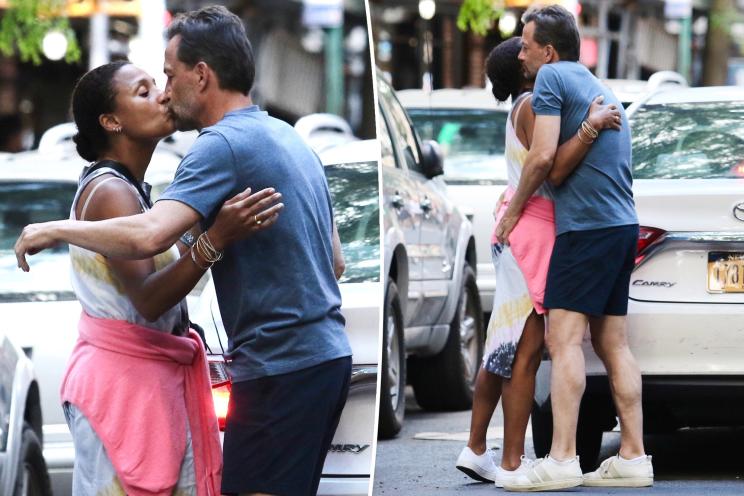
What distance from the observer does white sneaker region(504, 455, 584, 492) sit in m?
5.53

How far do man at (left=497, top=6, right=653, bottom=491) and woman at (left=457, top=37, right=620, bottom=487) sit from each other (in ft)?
0.21

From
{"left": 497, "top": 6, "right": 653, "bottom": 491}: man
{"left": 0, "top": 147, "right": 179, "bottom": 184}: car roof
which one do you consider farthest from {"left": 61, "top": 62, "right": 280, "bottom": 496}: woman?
{"left": 0, "top": 147, "right": 179, "bottom": 184}: car roof

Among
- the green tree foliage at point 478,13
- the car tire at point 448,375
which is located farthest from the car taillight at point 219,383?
the green tree foliage at point 478,13

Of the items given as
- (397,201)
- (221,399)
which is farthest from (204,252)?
(397,201)

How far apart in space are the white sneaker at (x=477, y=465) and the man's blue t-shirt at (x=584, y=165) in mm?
911

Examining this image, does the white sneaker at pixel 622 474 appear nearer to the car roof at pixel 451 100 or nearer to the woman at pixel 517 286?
the woman at pixel 517 286

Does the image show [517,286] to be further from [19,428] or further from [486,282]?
[486,282]

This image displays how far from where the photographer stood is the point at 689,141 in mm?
6336

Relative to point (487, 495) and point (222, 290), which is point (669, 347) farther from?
point (222, 290)

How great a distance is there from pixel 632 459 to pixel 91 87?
9.13 feet

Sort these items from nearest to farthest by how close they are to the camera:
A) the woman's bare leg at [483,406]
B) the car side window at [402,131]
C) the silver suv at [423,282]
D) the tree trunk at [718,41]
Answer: the woman's bare leg at [483,406]
the silver suv at [423,282]
the car side window at [402,131]
the tree trunk at [718,41]

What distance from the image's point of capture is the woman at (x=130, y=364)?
3.34 m

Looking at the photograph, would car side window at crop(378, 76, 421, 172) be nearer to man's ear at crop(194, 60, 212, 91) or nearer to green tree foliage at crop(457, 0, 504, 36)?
man's ear at crop(194, 60, 212, 91)

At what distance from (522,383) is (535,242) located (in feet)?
1.59
